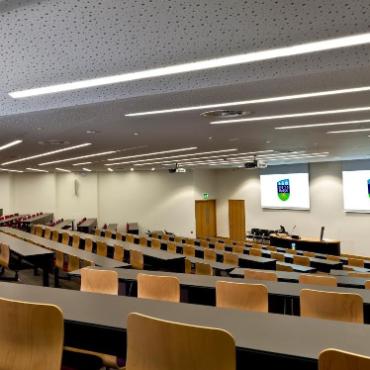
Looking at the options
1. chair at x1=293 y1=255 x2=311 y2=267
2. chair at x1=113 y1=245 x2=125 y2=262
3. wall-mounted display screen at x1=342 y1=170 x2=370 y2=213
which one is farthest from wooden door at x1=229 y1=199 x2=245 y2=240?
chair at x1=113 y1=245 x2=125 y2=262

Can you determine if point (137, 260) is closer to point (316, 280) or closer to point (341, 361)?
point (316, 280)

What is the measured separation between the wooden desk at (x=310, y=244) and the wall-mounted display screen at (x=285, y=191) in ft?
8.02

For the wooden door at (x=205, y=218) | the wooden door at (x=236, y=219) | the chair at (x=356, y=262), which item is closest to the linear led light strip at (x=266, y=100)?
the chair at (x=356, y=262)

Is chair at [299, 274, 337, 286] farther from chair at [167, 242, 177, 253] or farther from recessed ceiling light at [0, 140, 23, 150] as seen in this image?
recessed ceiling light at [0, 140, 23, 150]

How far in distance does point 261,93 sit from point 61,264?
5247 mm

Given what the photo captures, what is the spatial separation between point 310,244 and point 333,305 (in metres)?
11.8

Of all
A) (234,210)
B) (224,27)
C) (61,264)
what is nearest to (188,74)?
(224,27)

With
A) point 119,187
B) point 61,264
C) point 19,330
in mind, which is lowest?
point 61,264

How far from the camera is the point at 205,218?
2109cm

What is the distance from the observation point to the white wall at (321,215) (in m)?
15.2

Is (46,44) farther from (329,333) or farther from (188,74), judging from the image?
(329,333)

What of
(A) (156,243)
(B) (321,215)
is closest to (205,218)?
(B) (321,215)

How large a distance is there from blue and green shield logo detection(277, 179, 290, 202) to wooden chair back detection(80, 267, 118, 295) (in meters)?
14.7

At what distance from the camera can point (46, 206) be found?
19875 millimetres
